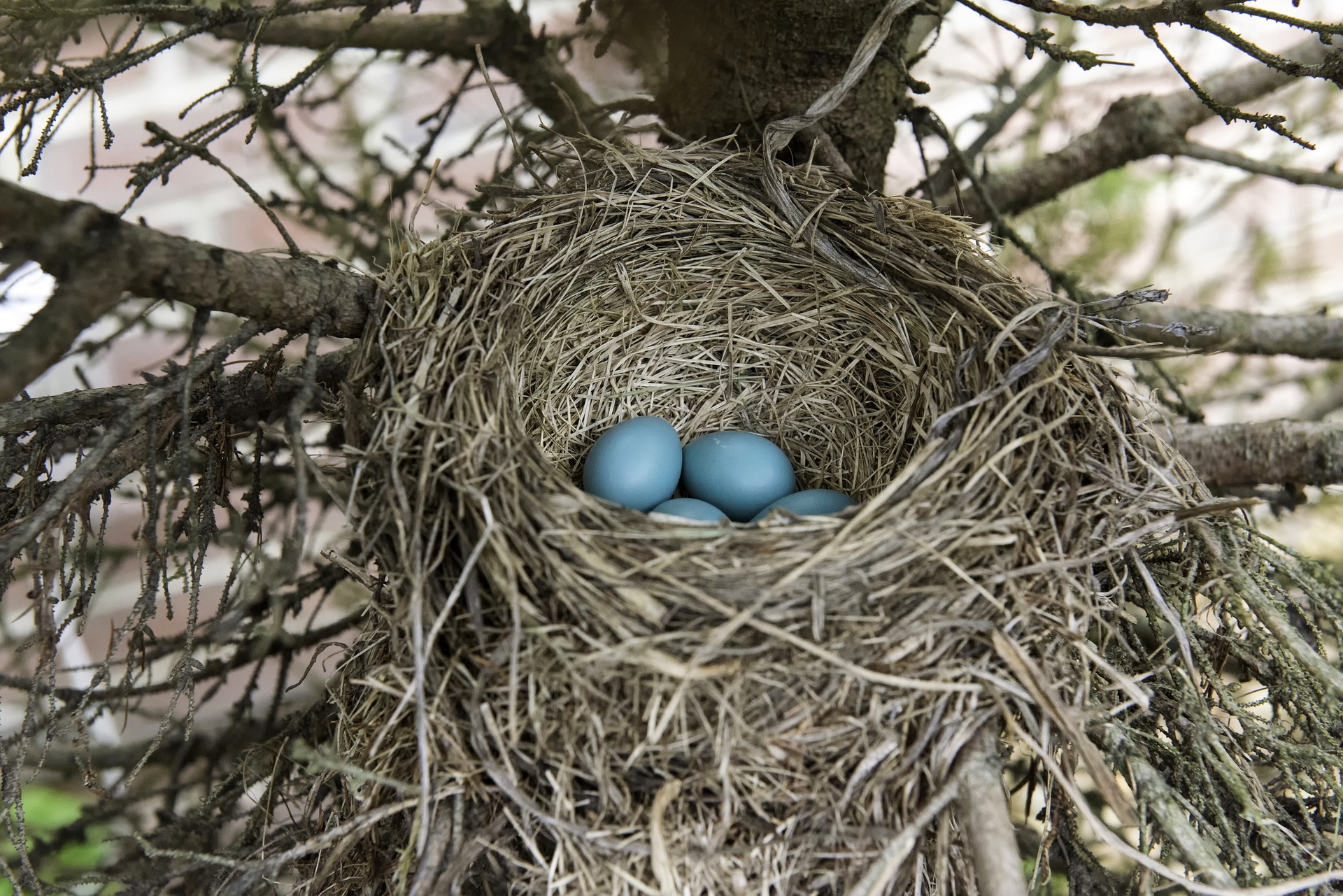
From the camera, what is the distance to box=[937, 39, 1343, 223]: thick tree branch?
1824mm

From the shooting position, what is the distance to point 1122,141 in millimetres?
1866

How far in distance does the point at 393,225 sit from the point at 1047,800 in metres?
1.26

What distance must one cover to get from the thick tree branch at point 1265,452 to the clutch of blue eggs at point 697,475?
0.74 metres

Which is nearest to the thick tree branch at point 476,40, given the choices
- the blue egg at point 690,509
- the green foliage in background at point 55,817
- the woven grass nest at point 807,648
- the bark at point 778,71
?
the bark at point 778,71

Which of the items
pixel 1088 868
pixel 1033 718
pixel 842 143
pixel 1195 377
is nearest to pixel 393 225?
pixel 842 143

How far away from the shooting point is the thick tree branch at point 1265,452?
1.59m

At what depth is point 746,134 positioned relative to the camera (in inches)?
62.1

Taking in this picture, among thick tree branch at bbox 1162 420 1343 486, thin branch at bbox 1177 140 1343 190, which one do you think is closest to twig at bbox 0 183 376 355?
thick tree branch at bbox 1162 420 1343 486

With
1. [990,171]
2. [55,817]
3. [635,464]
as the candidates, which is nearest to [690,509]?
[635,464]

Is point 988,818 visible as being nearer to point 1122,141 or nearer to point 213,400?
point 213,400

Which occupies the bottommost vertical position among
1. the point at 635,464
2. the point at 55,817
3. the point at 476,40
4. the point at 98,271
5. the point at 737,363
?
the point at 55,817

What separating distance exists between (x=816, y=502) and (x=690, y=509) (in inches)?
8.1

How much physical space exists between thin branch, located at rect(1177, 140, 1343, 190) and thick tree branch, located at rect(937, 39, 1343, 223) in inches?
2.1

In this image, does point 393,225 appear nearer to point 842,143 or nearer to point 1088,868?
point 842,143
